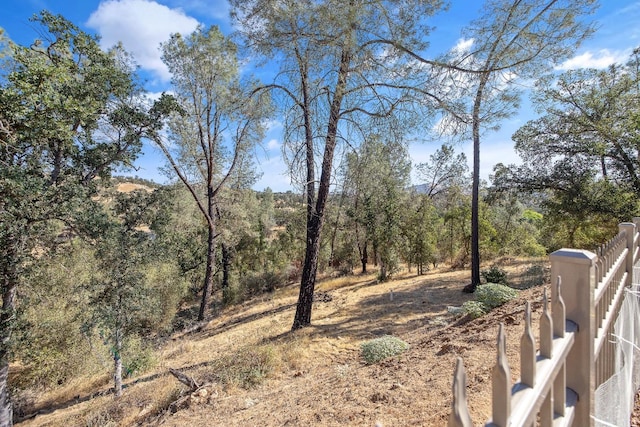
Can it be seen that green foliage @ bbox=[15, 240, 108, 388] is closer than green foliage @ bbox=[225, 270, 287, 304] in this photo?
Yes

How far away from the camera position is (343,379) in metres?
3.55

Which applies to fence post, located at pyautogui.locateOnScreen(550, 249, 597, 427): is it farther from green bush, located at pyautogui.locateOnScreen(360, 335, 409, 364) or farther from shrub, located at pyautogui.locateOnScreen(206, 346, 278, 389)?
shrub, located at pyautogui.locateOnScreen(206, 346, 278, 389)

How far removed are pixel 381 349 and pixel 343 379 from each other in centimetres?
79

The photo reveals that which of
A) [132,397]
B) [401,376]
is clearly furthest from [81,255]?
[401,376]

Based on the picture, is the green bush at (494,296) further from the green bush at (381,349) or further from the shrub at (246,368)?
the shrub at (246,368)

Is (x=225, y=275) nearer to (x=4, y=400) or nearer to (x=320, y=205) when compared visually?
(x=4, y=400)

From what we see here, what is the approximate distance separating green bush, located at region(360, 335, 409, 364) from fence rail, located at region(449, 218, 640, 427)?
8.07ft

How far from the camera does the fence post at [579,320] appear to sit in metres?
1.40

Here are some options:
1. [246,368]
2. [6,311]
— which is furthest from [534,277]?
[6,311]

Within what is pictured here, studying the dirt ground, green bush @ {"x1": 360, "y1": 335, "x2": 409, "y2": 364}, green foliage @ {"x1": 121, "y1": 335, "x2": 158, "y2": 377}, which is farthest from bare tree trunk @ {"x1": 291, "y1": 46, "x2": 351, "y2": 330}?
green foliage @ {"x1": 121, "y1": 335, "x2": 158, "y2": 377}

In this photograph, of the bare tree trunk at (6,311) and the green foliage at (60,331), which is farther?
the green foliage at (60,331)

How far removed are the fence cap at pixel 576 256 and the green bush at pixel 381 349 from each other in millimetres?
3053

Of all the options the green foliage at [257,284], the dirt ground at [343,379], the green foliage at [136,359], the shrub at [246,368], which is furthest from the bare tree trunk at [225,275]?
the shrub at [246,368]

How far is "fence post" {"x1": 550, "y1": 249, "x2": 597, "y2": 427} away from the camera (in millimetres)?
1402
